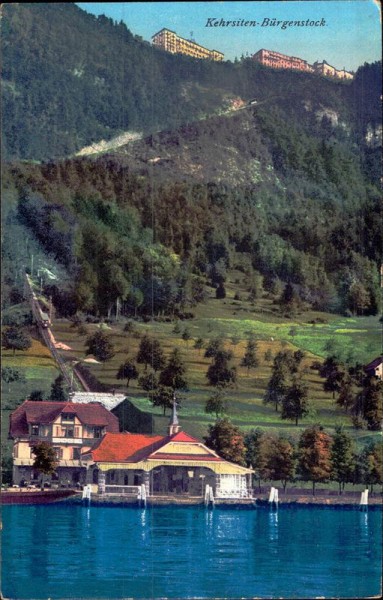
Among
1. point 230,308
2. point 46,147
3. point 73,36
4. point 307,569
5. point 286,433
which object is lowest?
point 307,569

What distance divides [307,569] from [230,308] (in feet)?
5.34

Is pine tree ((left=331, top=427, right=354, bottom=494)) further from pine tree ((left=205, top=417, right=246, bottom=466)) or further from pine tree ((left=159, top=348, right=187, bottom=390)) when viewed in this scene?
pine tree ((left=159, top=348, right=187, bottom=390))

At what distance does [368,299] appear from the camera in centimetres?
1076

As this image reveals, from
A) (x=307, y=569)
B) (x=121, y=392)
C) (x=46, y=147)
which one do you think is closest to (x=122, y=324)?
(x=121, y=392)

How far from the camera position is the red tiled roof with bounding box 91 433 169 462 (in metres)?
10.5

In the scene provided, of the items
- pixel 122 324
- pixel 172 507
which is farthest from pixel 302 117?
pixel 172 507

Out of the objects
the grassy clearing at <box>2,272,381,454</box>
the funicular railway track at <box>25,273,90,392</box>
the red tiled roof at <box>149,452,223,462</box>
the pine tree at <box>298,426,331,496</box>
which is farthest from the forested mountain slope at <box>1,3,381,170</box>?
the pine tree at <box>298,426,331,496</box>

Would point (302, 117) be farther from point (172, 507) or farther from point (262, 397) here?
point (172, 507)

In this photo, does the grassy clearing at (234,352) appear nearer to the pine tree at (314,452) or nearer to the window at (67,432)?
the pine tree at (314,452)

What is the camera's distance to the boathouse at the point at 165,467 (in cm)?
1050

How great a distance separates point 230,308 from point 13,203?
1451 mm

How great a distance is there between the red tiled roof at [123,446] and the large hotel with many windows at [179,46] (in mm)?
2307

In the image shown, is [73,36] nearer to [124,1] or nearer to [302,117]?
[124,1]

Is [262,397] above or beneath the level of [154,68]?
beneath
